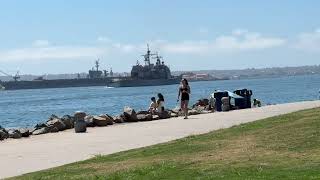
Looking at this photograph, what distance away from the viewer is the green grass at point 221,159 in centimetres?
1038

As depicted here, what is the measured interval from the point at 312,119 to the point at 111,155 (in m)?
5.23

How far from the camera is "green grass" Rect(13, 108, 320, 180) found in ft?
34.1

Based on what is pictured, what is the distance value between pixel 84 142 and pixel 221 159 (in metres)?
5.68

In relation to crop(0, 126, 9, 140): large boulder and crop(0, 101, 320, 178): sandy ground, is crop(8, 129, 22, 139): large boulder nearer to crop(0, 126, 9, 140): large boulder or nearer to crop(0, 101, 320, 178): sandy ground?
crop(0, 126, 9, 140): large boulder

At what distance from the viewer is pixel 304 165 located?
10516 millimetres

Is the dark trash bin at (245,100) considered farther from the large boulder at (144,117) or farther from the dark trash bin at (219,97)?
the large boulder at (144,117)

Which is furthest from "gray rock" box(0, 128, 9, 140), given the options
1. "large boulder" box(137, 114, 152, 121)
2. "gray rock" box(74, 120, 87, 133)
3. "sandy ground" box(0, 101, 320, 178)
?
"large boulder" box(137, 114, 152, 121)

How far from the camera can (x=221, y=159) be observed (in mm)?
11859

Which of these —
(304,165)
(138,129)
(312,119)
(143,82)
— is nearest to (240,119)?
(138,129)

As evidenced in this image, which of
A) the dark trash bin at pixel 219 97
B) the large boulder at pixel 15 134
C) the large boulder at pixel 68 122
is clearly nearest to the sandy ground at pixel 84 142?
the large boulder at pixel 15 134

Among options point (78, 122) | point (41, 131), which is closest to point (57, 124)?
point (41, 131)

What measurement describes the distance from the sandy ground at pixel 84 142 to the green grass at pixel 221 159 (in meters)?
0.93

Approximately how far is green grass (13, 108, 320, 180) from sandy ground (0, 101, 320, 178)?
93cm

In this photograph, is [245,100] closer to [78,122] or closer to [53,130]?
[53,130]
